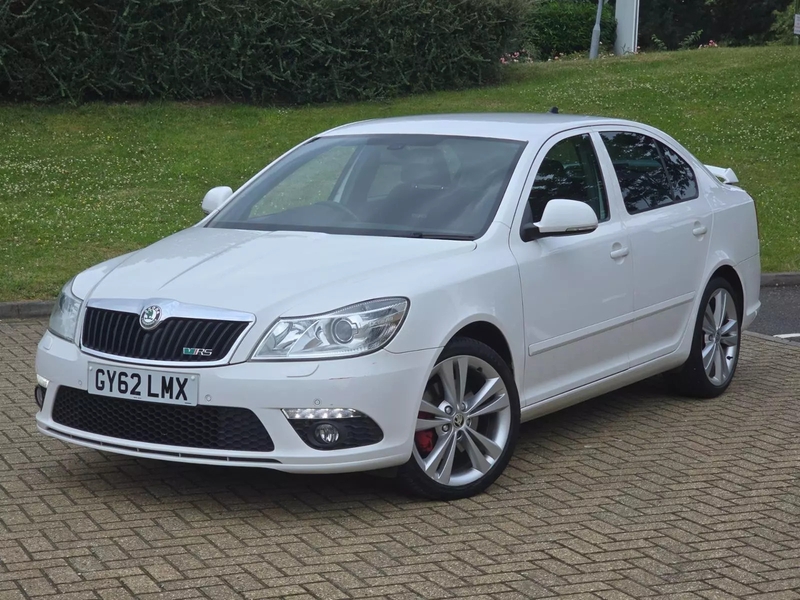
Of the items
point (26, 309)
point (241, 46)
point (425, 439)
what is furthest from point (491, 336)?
point (241, 46)

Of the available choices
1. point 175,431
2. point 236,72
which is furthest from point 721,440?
point 236,72

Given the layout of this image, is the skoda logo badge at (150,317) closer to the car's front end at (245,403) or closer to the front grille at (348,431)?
the car's front end at (245,403)

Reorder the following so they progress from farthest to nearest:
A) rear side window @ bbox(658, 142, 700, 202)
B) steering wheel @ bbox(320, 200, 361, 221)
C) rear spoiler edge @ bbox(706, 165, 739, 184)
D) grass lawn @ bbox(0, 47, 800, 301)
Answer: grass lawn @ bbox(0, 47, 800, 301) → rear spoiler edge @ bbox(706, 165, 739, 184) → rear side window @ bbox(658, 142, 700, 202) → steering wheel @ bbox(320, 200, 361, 221)

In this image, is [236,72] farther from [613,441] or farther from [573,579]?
[573,579]

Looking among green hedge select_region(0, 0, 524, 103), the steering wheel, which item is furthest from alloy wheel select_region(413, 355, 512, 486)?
green hedge select_region(0, 0, 524, 103)

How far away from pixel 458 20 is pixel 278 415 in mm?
17489

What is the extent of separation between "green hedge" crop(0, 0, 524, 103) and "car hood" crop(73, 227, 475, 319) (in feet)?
45.1

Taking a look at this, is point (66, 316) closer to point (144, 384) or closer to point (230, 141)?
point (144, 384)

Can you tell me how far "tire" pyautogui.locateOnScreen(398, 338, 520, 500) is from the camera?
550 centimetres

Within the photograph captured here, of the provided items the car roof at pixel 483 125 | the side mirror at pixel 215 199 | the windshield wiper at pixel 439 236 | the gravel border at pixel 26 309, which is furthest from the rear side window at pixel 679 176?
the gravel border at pixel 26 309

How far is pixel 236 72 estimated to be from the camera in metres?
20.4

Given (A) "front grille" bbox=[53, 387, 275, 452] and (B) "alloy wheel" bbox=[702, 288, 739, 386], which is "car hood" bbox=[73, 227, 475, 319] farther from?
(B) "alloy wheel" bbox=[702, 288, 739, 386]

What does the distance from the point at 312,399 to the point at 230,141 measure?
14291 mm

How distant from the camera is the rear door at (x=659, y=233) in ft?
22.8
